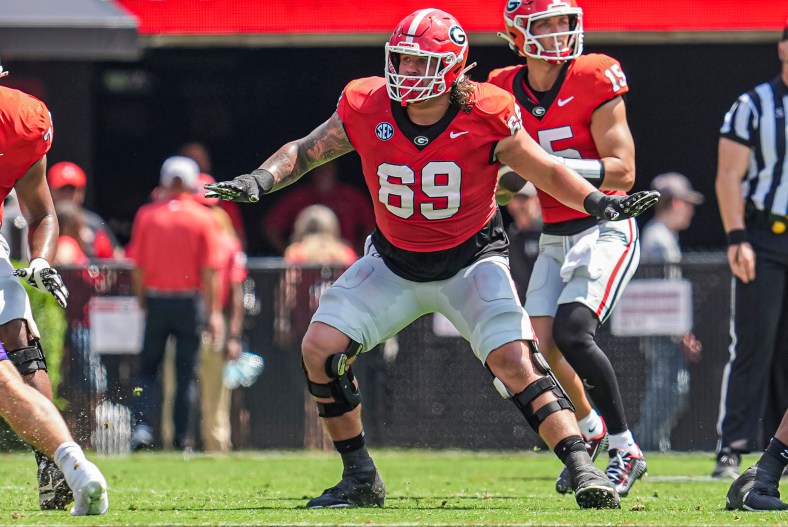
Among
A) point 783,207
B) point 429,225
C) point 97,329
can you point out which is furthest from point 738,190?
point 97,329

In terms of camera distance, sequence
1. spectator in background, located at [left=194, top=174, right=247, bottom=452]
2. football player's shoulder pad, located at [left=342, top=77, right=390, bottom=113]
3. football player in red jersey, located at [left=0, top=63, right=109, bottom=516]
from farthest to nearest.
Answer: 1. spectator in background, located at [left=194, top=174, right=247, bottom=452]
2. football player's shoulder pad, located at [left=342, top=77, right=390, bottom=113]
3. football player in red jersey, located at [left=0, top=63, right=109, bottom=516]

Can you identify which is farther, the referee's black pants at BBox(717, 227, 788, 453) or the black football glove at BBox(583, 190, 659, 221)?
the referee's black pants at BBox(717, 227, 788, 453)

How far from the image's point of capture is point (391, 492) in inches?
289

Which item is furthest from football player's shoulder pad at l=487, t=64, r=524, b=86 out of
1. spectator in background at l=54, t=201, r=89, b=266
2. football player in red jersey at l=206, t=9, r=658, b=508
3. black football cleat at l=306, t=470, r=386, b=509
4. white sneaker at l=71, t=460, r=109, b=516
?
spectator in background at l=54, t=201, r=89, b=266

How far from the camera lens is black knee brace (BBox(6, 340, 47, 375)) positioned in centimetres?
632

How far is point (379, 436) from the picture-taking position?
10812 mm

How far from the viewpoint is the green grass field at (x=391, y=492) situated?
5.50 m

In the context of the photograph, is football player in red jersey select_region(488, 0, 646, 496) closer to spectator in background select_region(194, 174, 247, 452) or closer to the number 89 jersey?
the number 89 jersey

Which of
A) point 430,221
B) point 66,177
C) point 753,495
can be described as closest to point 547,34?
point 430,221

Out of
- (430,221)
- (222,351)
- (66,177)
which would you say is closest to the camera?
(430,221)

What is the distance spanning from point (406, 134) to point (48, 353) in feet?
16.4

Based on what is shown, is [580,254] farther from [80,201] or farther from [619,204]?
[80,201]

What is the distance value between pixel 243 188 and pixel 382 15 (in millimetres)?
6671

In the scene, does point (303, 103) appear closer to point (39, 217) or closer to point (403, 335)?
point (403, 335)
